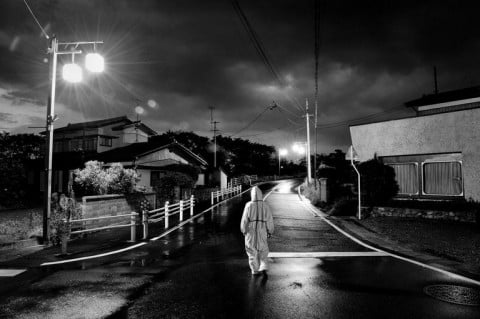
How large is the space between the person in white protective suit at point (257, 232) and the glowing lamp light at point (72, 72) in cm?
671

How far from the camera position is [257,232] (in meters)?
6.21

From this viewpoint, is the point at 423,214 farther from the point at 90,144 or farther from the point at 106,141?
the point at 90,144

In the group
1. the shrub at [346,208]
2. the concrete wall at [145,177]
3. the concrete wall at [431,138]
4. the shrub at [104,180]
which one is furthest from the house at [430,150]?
the concrete wall at [145,177]

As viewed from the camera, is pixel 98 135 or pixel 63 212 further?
pixel 98 135

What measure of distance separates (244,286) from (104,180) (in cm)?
1242

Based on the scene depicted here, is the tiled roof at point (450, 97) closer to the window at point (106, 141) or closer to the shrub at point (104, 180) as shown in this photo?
the shrub at point (104, 180)

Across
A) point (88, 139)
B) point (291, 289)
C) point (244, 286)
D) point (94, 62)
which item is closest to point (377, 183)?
point (291, 289)

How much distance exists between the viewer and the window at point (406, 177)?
14.6 meters

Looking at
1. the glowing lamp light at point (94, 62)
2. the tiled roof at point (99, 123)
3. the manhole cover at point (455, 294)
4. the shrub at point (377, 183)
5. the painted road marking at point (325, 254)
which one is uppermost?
the tiled roof at point (99, 123)

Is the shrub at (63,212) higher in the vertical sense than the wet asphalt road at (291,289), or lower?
higher

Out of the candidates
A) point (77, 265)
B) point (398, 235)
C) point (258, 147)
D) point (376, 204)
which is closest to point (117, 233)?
point (77, 265)

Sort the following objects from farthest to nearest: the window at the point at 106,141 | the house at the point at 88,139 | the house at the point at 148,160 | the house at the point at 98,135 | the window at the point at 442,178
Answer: the window at the point at 106,141
the house at the point at 98,135
the house at the point at 88,139
the house at the point at 148,160
the window at the point at 442,178

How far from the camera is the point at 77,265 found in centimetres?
687

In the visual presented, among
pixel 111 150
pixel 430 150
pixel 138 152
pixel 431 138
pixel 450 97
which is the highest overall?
pixel 450 97
